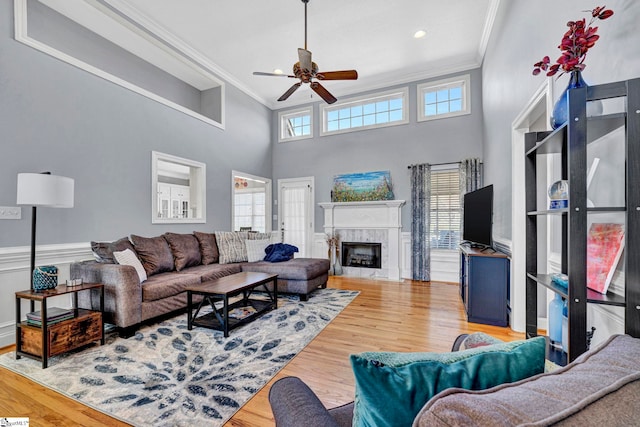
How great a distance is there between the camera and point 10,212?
2742 mm

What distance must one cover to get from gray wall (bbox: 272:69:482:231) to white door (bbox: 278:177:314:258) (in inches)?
6.5

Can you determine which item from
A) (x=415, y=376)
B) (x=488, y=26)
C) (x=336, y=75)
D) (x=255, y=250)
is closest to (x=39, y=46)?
(x=336, y=75)

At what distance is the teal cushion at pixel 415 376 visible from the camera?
0.59 meters

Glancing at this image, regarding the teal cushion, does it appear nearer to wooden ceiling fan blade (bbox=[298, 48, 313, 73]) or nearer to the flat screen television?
the flat screen television

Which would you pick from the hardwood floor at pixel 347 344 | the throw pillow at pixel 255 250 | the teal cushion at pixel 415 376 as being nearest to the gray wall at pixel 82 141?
the throw pillow at pixel 255 250

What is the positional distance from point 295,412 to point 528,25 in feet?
11.2

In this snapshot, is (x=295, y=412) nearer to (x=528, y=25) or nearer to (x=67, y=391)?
(x=67, y=391)

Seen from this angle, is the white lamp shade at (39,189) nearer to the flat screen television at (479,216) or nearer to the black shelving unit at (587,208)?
the black shelving unit at (587,208)

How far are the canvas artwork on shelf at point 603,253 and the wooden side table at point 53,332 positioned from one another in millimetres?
3453

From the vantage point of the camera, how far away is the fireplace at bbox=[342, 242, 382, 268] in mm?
5684

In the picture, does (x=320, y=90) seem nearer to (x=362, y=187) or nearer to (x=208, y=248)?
(x=362, y=187)

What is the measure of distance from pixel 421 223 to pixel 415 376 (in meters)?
4.96

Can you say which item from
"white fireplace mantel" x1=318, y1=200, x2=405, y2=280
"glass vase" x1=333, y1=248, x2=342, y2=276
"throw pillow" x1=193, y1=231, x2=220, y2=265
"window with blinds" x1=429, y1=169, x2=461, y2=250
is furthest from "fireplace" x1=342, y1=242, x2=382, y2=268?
"throw pillow" x1=193, y1=231, x2=220, y2=265

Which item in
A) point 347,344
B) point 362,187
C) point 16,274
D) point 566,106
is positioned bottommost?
point 347,344
